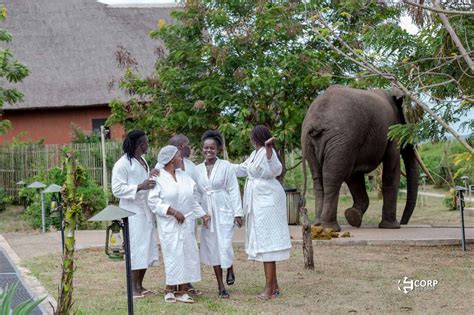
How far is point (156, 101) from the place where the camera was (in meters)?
16.1

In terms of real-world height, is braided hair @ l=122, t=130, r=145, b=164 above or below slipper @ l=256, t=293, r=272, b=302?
above

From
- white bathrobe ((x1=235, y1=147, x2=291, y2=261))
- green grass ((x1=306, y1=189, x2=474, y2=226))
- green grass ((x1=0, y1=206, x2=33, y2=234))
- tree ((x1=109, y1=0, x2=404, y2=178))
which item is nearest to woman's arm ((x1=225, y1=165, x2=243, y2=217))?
white bathrobe ((x1=235, y1=147, x2=291, y2=261))

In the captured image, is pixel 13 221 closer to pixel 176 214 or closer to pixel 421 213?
pixel 421 213

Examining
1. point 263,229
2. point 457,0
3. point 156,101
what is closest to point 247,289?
point 263,229

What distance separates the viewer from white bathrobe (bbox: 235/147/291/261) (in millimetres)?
8219

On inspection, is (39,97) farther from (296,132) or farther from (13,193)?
(296,132)

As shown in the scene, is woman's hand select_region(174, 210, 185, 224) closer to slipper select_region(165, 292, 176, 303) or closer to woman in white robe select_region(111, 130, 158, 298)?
woman in white robe select_region(111, 130, 158, 298)

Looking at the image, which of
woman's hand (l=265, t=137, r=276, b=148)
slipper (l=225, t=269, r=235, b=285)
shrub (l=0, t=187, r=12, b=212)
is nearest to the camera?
woman's hand (l=265, t=137, r=276, b=148)

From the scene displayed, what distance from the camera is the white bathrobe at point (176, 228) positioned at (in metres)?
8.04

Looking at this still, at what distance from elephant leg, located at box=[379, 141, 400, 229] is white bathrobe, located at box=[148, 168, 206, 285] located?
6441 millimetres

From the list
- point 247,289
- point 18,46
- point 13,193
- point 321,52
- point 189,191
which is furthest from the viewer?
point 18,46

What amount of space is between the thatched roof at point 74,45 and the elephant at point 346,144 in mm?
12568

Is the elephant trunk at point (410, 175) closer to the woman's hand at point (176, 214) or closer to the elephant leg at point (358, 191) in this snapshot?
the elephant leg at point (358, 191)

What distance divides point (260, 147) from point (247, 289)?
64.1 inches
